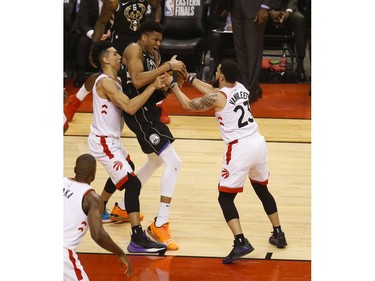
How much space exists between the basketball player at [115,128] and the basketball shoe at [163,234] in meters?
0.06

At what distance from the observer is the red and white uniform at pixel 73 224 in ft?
15.9

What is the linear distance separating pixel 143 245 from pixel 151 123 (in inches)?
37.5

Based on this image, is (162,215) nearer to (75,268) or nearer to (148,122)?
(148,122)

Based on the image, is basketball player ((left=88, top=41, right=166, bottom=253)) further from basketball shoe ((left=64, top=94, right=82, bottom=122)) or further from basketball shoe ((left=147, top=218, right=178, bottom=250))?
basketball shoe ((left=64, top=94, right=82, bottom=122))

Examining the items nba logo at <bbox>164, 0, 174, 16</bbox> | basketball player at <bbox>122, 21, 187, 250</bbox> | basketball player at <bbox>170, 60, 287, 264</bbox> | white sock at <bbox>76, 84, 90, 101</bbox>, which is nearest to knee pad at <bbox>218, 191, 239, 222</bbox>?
basketball player at <bbox>170, 60, 287, 264</bbox>

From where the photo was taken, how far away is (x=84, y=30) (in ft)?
39.2

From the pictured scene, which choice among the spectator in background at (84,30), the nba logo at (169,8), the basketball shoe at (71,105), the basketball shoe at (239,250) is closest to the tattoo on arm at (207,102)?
the basketball shoe at (239,250)

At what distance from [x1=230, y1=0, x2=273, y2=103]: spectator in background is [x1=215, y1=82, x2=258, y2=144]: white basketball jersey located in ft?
15.2

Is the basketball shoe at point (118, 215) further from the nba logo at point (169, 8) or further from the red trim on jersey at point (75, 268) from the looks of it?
the nba logo at point (169, 8)

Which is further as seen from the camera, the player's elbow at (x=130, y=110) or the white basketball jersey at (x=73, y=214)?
the player's elbow at (x=130, y=110)

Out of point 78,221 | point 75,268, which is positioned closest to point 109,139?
point 78,221

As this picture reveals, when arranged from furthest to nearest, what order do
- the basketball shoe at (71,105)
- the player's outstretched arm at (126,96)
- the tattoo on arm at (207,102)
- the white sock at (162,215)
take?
the basketball shoe at (71,105) < the white sock at (162,215) < the player's outstretched arm at (126,96) < the tattoo on arm at (207,102)

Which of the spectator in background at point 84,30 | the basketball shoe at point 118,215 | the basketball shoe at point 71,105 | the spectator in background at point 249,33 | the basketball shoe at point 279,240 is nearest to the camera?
the basketball shoe at point 279,240
